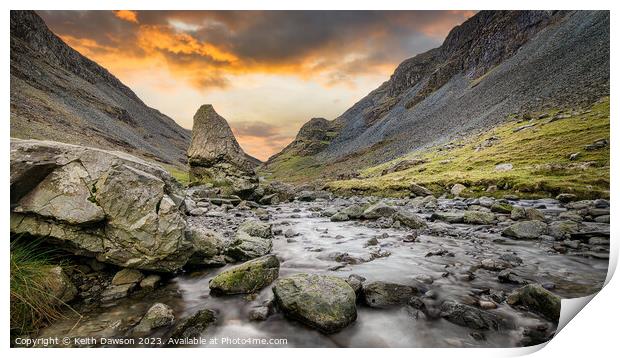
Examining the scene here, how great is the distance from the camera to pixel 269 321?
3.75m

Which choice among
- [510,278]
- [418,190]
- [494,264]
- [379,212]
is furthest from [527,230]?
[418,190]

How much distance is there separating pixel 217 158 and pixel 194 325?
17.6m

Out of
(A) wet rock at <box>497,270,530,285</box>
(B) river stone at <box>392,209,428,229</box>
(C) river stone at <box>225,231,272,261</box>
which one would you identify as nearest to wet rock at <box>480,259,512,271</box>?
(A) wet rock at <box>497,270,530,285</box>

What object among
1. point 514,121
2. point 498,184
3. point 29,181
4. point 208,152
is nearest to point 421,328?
point 29,181

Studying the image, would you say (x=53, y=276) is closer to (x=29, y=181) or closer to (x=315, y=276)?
(x=29, y=181)

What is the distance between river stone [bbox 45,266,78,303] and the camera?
354cm

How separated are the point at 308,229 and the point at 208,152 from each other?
12.5 metres

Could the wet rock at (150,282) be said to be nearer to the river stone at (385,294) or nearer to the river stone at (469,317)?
the river stone at (385,294)

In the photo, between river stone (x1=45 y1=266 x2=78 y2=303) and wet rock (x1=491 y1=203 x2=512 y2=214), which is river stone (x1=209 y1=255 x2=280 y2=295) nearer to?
river stone (x1=45 y1=266 x2=78 y2=303)

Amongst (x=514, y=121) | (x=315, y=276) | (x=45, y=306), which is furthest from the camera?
(x=514, y=121)

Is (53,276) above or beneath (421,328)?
above

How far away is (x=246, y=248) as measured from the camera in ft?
21.1

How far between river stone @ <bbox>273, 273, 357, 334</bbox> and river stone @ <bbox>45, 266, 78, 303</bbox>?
2720mm

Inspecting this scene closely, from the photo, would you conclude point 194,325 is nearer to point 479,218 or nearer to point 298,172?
point 479,218
